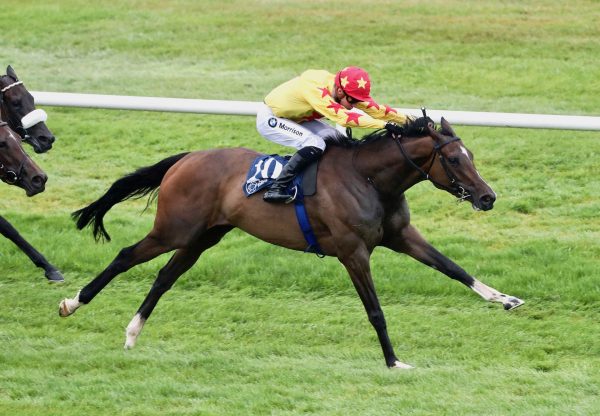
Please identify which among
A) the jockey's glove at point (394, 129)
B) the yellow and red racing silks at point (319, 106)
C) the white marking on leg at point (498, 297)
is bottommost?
the white marking on leg at point (498, 297)

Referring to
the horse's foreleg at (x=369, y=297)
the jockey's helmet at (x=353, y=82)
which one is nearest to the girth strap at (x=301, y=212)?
the horse's foreleg at (x=369, y=297)

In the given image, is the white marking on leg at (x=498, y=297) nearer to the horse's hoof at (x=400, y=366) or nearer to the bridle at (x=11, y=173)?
the horse's hoof at (x=400, y=366)

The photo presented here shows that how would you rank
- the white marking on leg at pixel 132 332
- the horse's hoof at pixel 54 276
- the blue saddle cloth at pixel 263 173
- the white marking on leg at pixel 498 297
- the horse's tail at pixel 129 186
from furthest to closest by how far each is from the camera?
the horse's hoof at pixel 54 276, the horse's tail at pixel 129 186, the white marking on leg at pixel 132 332, the blue saddle cloth at pixel 263 173, the white marking on leg at pixel 498 297

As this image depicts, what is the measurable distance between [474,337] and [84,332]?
8.76 feet

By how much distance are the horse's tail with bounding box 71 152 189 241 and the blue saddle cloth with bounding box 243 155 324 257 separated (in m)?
0.71

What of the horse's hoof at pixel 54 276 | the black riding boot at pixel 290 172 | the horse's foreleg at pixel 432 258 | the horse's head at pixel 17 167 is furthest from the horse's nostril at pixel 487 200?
the horse's hoof at pixel 54 276

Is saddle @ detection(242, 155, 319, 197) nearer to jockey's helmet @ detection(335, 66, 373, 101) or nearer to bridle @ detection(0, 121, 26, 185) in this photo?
jockey's helmet @ detection(335, 66, 373, 101)

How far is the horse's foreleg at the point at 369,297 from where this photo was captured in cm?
798

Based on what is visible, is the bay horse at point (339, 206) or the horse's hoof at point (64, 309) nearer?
the bay horse at point (339, 206)

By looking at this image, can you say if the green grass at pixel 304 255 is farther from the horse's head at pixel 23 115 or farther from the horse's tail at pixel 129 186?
the horse's head at pixel 23 115

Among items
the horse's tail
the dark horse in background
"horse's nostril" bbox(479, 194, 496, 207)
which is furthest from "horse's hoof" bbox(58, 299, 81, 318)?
"horse's nostril" bbox(479, 194, 496, 207)

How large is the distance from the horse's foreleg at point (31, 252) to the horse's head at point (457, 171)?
11.1 feet

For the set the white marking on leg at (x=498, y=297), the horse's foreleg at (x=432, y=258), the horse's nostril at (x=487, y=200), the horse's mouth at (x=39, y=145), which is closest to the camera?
the horse's nostril at (x=487, y=200)

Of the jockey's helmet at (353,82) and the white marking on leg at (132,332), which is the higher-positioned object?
the jockey's helmet at (353,82)
